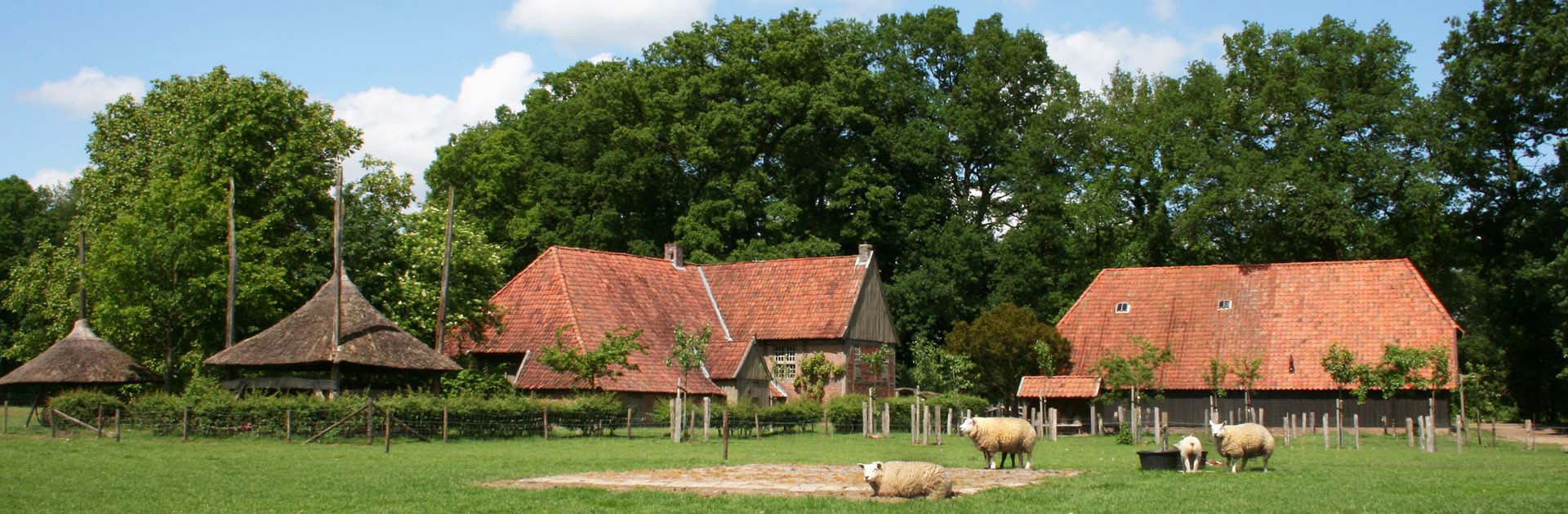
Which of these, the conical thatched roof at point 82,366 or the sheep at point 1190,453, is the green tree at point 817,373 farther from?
the sheep at point 1190,453

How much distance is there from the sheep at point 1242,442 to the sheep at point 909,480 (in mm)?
7837

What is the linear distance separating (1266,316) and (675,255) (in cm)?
2317

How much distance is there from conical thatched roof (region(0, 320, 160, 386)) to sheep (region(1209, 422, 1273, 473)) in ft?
111

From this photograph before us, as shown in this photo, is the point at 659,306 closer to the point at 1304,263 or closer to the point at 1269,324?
the point at 1269,324

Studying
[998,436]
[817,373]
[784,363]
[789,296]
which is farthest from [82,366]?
[998,436]

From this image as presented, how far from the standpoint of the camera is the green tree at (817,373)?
5231cm

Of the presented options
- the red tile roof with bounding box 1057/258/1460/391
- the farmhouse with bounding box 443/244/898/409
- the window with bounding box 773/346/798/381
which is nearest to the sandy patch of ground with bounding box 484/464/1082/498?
the farmhouse with bounding box 443/244/898/409

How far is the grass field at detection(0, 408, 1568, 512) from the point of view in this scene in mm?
17297

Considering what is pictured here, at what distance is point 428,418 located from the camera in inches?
1369

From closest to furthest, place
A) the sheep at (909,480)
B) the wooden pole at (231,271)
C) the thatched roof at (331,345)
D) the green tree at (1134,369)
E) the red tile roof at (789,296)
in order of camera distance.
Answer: the sheep at (909,480)
the thatched roof at (331,345)
the wooden pole at (231,271)
the green tree at (1134,369)
the red tile roof at (789,296)

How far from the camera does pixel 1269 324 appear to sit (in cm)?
5016

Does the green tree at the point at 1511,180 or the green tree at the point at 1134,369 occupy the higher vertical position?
the green tree at the point at 1511,180

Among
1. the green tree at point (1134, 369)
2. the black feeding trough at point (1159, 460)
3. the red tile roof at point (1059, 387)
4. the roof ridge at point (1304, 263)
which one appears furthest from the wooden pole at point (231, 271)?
the roof ridge at point (1304, 263)

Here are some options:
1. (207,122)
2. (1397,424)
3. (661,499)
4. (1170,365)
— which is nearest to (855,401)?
(1170,365)
